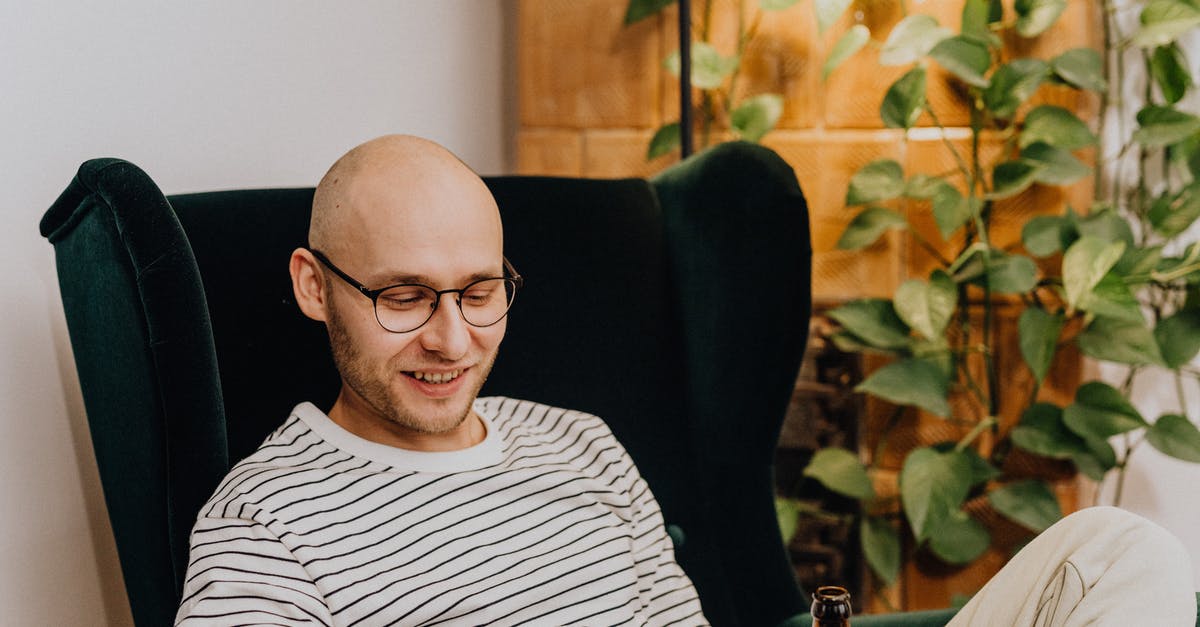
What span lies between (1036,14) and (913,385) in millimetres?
680

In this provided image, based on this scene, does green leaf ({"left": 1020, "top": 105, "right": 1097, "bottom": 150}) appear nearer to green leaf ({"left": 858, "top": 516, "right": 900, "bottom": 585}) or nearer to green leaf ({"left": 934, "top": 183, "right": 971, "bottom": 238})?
green leaf ({"left": 934, "top": 183, "right": 971, "bottom": 238})

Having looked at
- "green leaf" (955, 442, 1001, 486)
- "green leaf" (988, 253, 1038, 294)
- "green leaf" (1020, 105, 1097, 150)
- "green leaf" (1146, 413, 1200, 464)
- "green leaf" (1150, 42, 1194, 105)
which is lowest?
"green leaf" (955, 442, 1001, 486)

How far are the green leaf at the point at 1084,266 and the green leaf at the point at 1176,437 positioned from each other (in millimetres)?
272

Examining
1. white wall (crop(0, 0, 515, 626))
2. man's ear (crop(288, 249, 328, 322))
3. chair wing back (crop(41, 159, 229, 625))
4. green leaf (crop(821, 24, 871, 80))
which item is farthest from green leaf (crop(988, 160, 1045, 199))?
chair wing back (crop(41, 159, 229, 625))

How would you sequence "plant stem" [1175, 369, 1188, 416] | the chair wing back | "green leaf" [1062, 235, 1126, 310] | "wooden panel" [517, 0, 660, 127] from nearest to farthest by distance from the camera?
1. the chair wing back
2. "green leaf" [1062, 235, 1126, 310]
3. "plant stem" [1175, 369, 1188, 416]
4. "wooden panel" [517, 0, 660, 127]

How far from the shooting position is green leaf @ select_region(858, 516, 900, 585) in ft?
6.63

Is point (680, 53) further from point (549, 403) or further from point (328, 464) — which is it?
point (328, 464)

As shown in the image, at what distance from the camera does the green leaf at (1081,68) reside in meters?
1.86

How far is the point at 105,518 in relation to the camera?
3.67 feet

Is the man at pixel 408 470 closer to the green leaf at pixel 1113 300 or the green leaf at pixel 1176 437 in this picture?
the green leaf at pixel 1113 300

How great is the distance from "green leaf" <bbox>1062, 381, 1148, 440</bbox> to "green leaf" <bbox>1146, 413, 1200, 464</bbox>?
0.04m

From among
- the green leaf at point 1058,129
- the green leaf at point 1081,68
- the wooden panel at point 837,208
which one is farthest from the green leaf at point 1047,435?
the green leaf at point 1081,68

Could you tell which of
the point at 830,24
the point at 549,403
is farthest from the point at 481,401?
the point at 830,24

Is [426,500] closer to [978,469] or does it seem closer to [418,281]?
[418,281]
